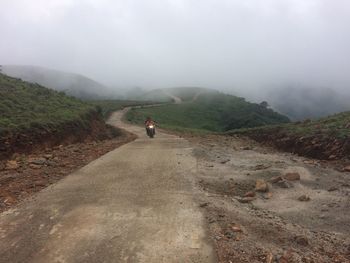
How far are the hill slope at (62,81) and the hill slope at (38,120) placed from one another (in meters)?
85.2

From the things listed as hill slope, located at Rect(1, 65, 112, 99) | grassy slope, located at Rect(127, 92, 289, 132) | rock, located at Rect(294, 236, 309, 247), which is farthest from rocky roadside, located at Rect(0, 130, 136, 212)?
hill slope, located at Rect(1, 65, 112, 99)

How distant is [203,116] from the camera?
3100 inches

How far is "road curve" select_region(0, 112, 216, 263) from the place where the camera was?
27.2 feet

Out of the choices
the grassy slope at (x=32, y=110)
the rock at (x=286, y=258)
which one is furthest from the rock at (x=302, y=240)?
the grassy slope at (x=32, y=110)

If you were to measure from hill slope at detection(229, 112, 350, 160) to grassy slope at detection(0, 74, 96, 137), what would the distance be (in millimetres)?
12111

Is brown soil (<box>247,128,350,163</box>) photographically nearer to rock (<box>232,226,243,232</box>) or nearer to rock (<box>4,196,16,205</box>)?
rock (<box>232,226,243,232</box>)

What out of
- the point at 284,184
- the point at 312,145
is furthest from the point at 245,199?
the point at 312,145

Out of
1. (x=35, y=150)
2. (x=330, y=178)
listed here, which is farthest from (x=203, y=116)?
(x=330, y=178)

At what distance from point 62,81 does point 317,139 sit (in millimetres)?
120247

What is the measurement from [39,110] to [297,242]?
20.4 m

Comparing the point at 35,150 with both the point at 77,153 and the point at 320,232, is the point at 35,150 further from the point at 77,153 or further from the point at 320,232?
the point at 320,232

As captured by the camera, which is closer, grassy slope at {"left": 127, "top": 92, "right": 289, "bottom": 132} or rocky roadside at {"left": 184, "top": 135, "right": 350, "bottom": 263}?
rocky roadside at {"left": 184, "top": 135, "right": 350, "bottom": 263}

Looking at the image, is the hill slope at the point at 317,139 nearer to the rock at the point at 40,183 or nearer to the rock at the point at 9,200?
the rock at the point at 40,183

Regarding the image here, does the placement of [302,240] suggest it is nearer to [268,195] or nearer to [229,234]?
[229,234]
